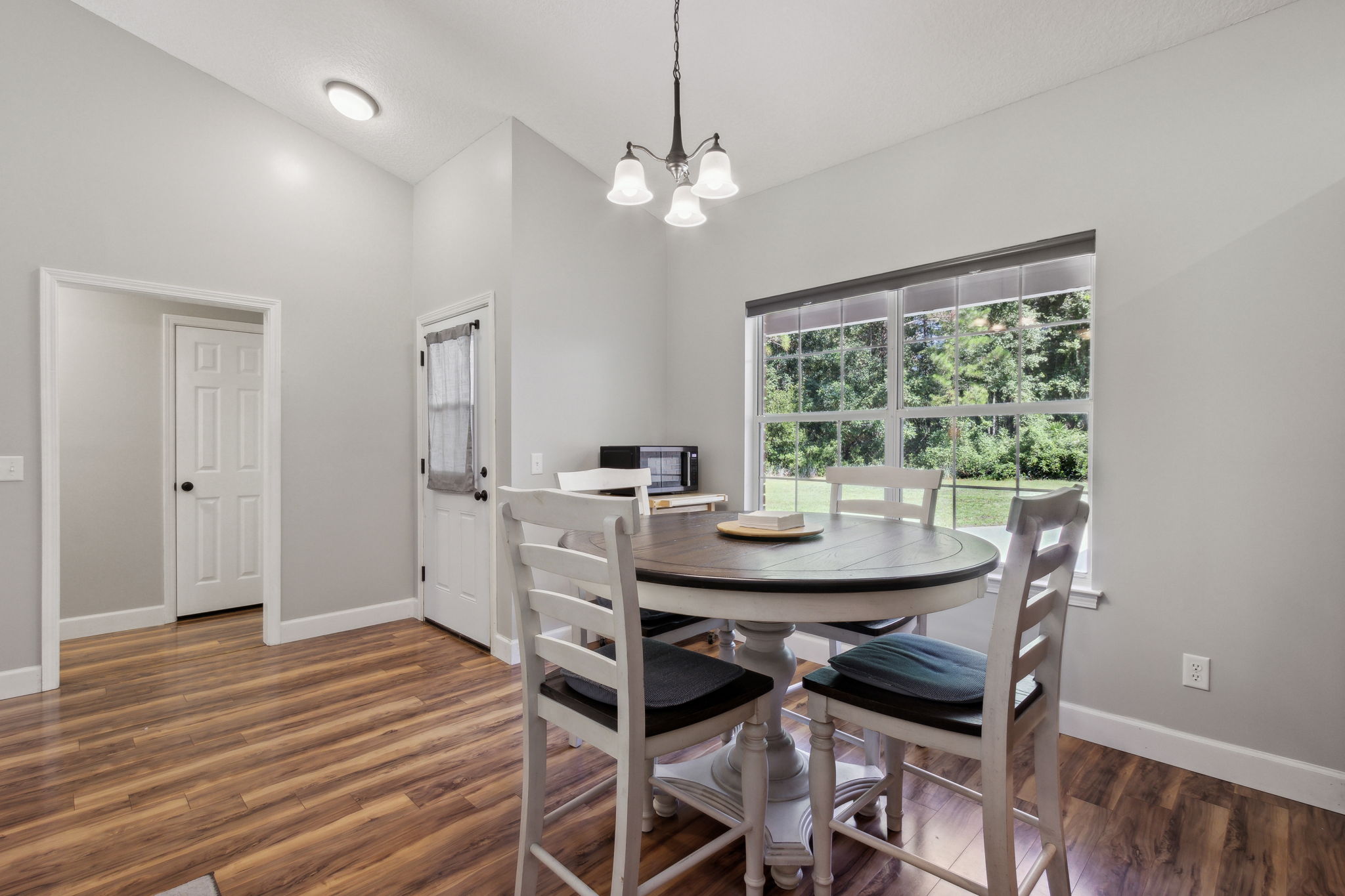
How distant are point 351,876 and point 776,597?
53.7 inches

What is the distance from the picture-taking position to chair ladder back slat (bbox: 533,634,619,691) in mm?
1235

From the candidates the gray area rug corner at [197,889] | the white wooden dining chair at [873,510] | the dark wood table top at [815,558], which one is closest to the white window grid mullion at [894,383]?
the white wooden dining chair at [873,510]

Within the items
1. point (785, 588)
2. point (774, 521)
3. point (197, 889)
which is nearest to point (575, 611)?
point (785, 588)

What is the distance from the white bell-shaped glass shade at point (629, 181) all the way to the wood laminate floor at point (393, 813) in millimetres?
1979

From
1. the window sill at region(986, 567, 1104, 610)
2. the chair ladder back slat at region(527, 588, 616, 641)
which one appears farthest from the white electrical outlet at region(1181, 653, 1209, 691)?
the chair ladder back slat at region(527, 588, 616, 641)

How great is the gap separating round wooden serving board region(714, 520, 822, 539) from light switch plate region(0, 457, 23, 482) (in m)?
3.24

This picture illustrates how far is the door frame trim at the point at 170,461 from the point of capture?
149 inches

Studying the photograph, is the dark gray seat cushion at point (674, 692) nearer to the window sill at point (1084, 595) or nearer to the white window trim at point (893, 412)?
the white window trim at point (893, 412)

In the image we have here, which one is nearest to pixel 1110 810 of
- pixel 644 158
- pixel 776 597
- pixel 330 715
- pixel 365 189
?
pixel 776 597

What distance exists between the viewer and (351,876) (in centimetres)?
156

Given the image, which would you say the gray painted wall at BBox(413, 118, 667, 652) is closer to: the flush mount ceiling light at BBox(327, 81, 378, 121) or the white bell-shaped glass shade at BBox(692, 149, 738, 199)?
the flush mount ceiling light at BBox(327, 81, 378, 121)

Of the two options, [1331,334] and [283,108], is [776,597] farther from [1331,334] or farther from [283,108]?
[283,108]

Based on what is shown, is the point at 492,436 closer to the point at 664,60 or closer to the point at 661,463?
the point at 661,463

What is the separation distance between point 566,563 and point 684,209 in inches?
→ 53.8
